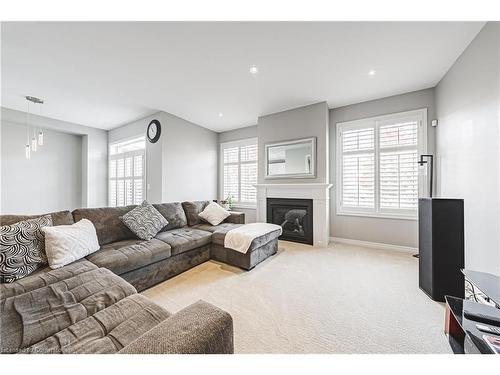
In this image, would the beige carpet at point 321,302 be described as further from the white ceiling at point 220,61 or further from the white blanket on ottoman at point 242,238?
the white ceiling at point 220,61

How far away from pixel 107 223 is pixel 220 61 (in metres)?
2.43

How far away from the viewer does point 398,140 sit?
338 centimetres

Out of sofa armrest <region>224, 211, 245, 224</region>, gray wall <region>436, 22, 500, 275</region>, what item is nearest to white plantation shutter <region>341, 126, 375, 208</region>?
gray wall <region>436, 22, 500, 275</region>

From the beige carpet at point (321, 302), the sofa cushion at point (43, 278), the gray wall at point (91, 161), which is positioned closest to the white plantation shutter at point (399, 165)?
the beige carpet at point (321, 302)

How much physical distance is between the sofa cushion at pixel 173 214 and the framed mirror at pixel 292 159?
199 centimetres

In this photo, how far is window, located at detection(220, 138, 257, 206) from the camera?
511 centimetres

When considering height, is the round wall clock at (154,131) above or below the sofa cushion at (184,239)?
above

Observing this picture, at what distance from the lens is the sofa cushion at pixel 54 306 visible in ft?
2.98

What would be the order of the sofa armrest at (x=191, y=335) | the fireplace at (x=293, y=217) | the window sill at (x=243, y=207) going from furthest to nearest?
the window sill at (x=243, y=207) < the fireplace at (x=293, y=217) < the sofa armrest at (x=191, y=335)

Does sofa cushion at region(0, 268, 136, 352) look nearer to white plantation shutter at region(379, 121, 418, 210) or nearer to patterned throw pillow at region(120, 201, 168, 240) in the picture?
patterned throw pillow at region(120, 201, 168, 240)

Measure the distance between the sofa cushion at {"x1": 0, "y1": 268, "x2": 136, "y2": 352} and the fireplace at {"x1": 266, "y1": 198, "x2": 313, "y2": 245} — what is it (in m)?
3.15

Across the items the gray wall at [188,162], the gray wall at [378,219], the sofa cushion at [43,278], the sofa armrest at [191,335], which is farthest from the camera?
the gray wall at [188,162]

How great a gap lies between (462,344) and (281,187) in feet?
10.4
